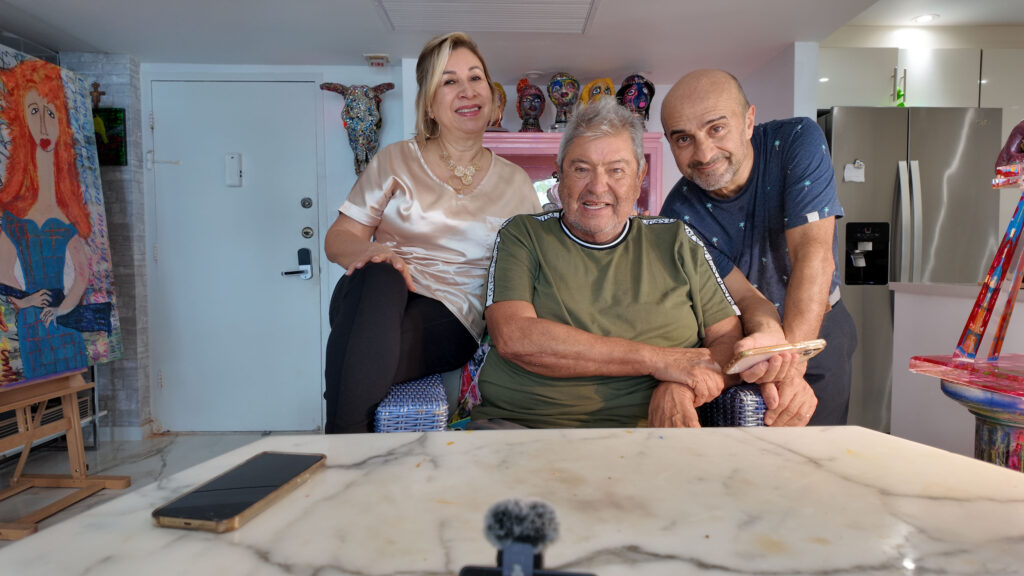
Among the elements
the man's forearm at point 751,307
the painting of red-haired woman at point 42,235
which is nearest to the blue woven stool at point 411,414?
the man's forearm at point 751,307

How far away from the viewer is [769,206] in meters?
1.62

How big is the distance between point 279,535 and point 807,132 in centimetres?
160

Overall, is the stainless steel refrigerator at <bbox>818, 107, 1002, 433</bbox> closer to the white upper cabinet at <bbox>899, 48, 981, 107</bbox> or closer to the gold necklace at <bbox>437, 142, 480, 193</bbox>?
the white upper cabinet at <bbox>899, 48, 981, 107</bbox>

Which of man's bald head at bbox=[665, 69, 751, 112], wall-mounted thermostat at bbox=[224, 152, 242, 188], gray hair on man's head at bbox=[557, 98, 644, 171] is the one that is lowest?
gray hair on man's head at bbox=[557, 98, 644, 171]

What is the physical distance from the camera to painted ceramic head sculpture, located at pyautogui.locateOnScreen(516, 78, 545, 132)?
360cm

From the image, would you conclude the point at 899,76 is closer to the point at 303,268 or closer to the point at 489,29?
the point at 489,29

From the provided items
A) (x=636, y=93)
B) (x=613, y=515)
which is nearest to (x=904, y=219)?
(x=636, y=93)

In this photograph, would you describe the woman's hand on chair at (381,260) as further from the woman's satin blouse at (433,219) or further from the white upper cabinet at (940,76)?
the white upper cabinet at (940,76)

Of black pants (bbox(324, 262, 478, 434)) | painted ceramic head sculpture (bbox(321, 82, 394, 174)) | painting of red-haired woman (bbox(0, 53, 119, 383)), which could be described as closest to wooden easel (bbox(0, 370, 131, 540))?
painting of red-haired woman (bbox(0, 53, 119, 383))

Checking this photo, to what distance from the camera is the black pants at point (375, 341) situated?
54.2 inches

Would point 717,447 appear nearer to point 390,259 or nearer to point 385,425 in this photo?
point 385,425

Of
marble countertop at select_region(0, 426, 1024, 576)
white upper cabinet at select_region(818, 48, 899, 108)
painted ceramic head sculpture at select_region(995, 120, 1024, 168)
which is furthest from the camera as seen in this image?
white upper cabinet at select_region(818, 48, 899, 108)

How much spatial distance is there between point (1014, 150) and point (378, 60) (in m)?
3.32

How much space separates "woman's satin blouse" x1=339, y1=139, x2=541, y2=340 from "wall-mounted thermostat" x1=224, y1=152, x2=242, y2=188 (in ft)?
8.16
